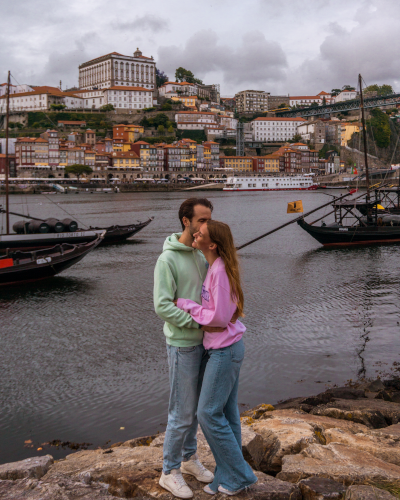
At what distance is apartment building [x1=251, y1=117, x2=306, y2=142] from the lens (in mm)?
115375

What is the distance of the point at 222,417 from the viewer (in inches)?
110

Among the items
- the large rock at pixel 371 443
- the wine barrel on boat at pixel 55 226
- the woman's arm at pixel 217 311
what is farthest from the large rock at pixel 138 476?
the wine barrel on boat at pixel 55 226

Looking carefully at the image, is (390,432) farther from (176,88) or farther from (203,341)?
(176,88)

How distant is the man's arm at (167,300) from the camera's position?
274cm

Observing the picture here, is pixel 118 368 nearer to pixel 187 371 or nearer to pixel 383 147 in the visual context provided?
pixel 187 371

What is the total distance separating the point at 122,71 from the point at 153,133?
21.9m

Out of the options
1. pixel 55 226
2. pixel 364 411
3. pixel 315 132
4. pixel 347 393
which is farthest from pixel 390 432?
pixel 315 132

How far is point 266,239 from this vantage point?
25.1 m

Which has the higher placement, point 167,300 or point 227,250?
point 227,250

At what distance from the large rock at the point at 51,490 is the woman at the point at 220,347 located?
0.62 m

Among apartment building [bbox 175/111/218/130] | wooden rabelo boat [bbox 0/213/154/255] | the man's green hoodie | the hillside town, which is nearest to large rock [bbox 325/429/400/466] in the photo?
the man's green hoodie

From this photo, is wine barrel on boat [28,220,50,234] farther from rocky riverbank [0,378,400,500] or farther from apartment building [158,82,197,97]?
apartment building [158,82,197,97]

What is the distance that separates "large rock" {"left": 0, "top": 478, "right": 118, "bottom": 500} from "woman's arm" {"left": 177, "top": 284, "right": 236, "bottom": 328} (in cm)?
109

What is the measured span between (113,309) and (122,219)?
83.2 ft
